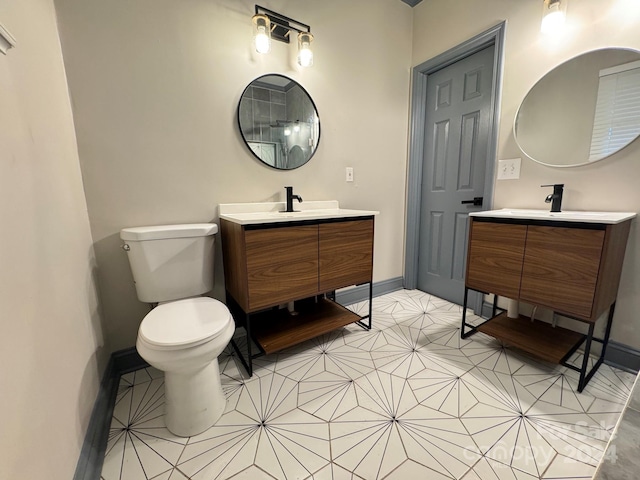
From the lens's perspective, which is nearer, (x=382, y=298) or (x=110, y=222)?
(x=110, y=222)

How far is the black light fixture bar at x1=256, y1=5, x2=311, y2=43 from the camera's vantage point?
5.46 feet

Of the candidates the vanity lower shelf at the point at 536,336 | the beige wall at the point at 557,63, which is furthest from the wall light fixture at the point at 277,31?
the vanity lower shelf at the point at 536,336

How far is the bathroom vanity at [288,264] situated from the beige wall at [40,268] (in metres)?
0.66

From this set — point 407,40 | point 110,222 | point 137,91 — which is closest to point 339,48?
point 407,40

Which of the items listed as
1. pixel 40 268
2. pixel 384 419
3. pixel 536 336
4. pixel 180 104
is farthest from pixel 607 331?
pixel 180 104

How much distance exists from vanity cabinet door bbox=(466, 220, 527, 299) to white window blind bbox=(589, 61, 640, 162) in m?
0.64

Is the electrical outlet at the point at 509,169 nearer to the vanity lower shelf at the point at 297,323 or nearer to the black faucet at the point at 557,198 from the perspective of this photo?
the black faucet at the point at 557,198

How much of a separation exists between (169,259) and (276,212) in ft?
2.34

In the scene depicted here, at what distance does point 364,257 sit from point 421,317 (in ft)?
2.52

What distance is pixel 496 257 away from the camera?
157 cm

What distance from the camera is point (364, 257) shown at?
1833 mm

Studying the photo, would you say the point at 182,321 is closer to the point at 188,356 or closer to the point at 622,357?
the point at 188,356

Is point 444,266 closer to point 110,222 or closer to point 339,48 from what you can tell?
point 339,48

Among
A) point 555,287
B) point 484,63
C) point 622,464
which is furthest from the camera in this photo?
point 484,63
